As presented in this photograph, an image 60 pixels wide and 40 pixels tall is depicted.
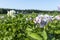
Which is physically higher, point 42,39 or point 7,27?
point 42,39

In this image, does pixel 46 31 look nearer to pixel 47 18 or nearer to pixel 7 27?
pixel 47 18

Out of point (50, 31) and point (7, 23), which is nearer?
point (50, 31)

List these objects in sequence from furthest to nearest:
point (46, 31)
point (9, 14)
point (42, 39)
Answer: point (9, 14)
point (46, 31)
point (42, 39)

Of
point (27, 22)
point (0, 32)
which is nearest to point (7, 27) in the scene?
point (0, 32)

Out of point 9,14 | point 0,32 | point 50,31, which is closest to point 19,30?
point 0,32

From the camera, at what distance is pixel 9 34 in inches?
102

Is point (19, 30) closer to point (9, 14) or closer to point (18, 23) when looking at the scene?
point (18, 23)

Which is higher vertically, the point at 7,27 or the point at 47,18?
the point at 47,18

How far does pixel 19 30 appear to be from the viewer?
8.57ft

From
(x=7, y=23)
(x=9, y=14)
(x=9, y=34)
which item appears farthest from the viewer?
(x=9, y=14)

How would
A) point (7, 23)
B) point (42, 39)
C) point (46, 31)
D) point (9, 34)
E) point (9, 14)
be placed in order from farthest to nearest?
1. point (9, 14)
2. point (7, 23)
3. point (9, 34)
4. point (46, 31)
5. point (42, 39)

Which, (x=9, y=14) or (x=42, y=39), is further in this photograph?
(x=9, y=14)

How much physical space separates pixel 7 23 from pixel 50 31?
1.19 m

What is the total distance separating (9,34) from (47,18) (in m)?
0.83
